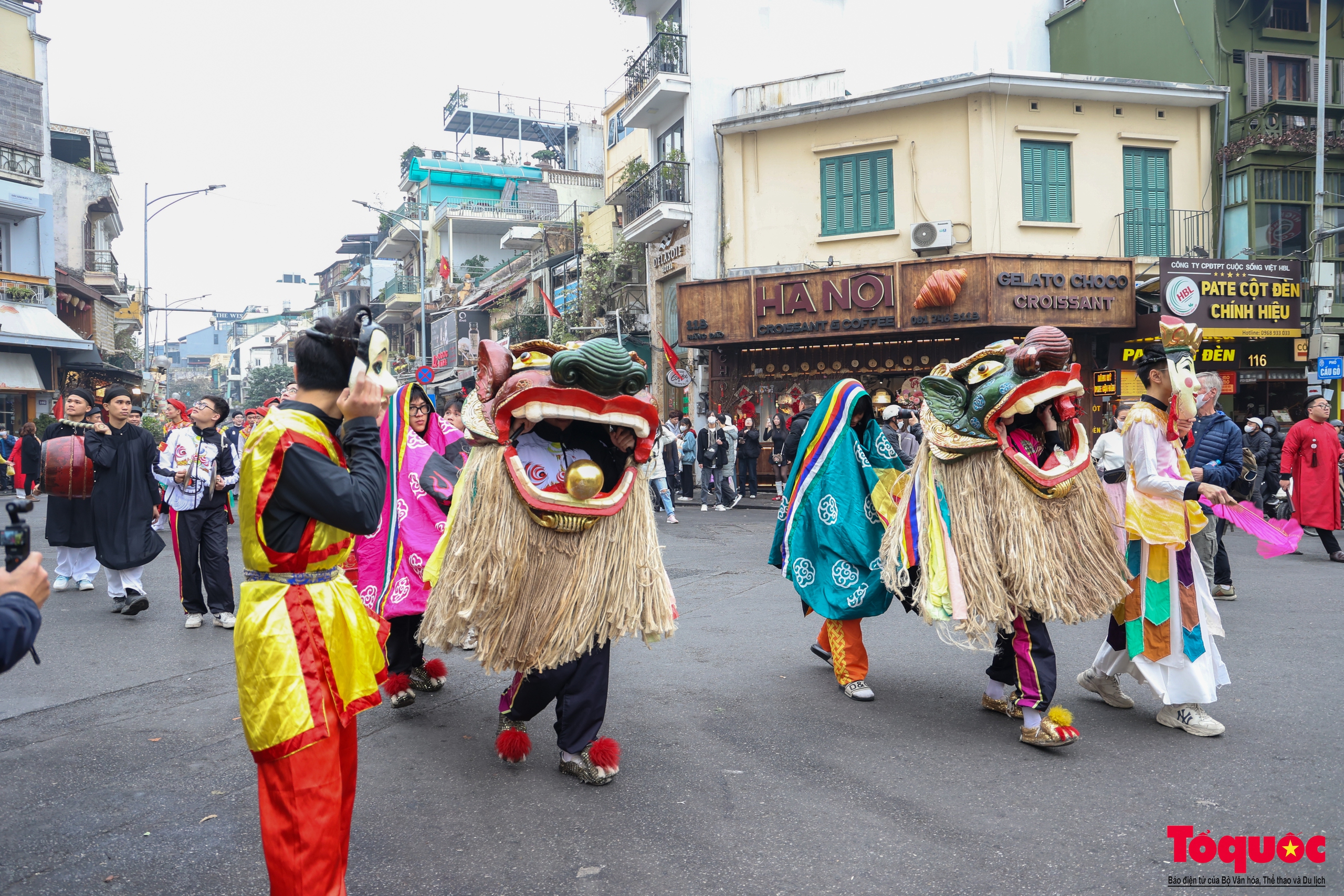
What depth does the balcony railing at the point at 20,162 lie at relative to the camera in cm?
2692

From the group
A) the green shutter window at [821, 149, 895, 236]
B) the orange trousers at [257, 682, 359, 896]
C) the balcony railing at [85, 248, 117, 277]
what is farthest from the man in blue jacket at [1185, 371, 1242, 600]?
the balcony railing at [85, 248, 117, 277]

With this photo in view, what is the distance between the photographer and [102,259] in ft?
116

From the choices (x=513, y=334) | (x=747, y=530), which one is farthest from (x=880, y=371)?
(x=513, y=334)

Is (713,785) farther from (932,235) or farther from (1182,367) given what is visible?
(932,235)

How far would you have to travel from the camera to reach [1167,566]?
457 centimetres

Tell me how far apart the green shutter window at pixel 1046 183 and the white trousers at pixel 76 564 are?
15.7 m

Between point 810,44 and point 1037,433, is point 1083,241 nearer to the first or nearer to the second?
point 810,44

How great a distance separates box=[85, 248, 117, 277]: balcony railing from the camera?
34.0 m

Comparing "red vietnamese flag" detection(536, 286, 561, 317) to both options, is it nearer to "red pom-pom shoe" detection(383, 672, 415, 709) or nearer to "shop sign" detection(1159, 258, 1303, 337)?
"shop sign" detection(1159, 258, 1303, 337)

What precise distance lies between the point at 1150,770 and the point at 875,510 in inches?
70.1

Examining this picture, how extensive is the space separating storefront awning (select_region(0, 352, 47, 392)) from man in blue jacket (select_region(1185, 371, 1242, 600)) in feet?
95.5

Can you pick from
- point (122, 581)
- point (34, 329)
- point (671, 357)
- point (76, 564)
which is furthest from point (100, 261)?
point (122, 581)

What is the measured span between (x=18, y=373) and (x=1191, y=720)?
30774mm

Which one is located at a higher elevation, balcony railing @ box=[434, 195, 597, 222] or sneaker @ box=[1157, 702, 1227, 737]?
balcony railing @ box=[434, 195, 597, 222]
